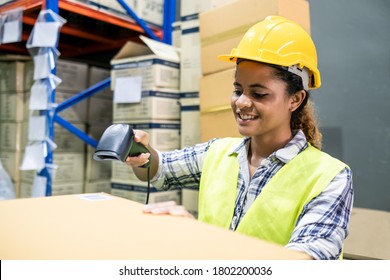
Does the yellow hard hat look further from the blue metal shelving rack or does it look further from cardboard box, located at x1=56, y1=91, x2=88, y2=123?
cardboard box, located at x1=56, y1=91, x2=88, y2=123

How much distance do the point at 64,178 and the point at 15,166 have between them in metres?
0.35

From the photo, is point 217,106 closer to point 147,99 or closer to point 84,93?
point 147,99

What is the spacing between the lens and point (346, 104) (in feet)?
7.13

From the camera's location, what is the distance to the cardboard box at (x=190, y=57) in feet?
6.92

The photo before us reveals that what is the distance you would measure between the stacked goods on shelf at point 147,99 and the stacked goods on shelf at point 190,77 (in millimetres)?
57

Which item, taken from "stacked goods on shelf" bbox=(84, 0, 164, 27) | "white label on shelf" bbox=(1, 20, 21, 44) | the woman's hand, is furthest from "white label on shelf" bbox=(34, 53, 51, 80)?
the woman's hand

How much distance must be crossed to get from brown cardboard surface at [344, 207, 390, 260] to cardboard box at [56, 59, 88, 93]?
195cm

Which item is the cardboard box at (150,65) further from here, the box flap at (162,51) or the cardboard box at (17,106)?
the cardboard box at (17,106)

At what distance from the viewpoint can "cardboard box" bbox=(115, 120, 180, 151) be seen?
6.82 ft

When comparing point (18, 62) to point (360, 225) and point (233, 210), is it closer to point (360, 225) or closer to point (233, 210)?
point (233, 210)

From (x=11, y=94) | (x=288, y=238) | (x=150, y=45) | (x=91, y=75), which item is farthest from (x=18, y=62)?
(x=288, y=238)

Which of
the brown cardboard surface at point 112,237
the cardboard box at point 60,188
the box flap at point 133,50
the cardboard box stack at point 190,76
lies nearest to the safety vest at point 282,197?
the brown cardboard surface at point 112,237

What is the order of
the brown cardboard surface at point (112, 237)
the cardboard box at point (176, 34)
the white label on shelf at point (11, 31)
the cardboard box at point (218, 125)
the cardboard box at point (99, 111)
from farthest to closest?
the cardboard box at point (99, 111), the cardboard box at point (176, 34), the white label on shelf at point (11, 31), the cardboard box at point (218, 125), the brown cardboard surface at point (112, 237)

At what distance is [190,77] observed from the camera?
2.14 metres
